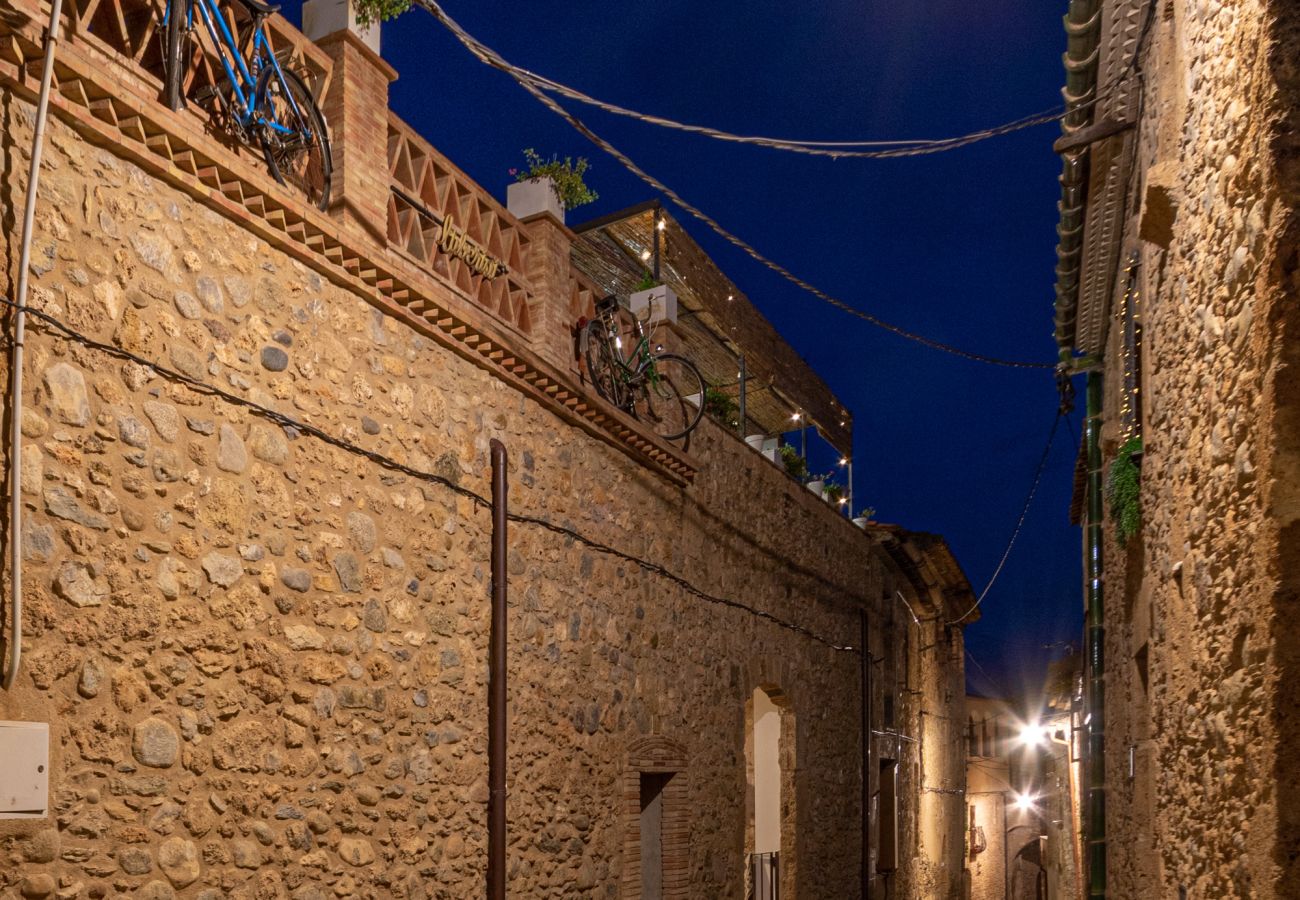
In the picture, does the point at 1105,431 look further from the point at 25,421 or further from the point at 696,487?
the point at 25,421

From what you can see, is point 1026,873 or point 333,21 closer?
point 333,21

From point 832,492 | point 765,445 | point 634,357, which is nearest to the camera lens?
point 634,357

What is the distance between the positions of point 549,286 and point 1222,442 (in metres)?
5.34

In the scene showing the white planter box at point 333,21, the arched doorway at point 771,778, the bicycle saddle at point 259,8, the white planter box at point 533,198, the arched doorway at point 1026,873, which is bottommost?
the arched doorway at point 1026,873

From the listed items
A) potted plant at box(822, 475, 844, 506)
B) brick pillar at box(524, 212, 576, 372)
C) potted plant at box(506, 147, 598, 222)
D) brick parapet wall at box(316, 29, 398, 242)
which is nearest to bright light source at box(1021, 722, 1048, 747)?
potted plant at box(822, 475, 844, 506)

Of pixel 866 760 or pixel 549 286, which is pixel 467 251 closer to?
pixel 549 286

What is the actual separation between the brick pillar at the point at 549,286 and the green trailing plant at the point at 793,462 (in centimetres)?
596

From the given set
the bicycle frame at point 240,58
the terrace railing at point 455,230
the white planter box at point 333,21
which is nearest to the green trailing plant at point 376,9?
the white planter box at point 333,21

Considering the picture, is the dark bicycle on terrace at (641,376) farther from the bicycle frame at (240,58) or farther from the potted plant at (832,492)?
the potted plant at (832,492)

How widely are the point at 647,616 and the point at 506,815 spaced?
247cm

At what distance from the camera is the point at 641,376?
9016 mm

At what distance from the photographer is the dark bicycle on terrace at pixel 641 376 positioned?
27.6 ft

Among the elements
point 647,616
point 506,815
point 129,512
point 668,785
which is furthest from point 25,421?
point 668,785

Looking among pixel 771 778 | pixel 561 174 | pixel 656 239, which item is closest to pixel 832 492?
pixel 771 778
